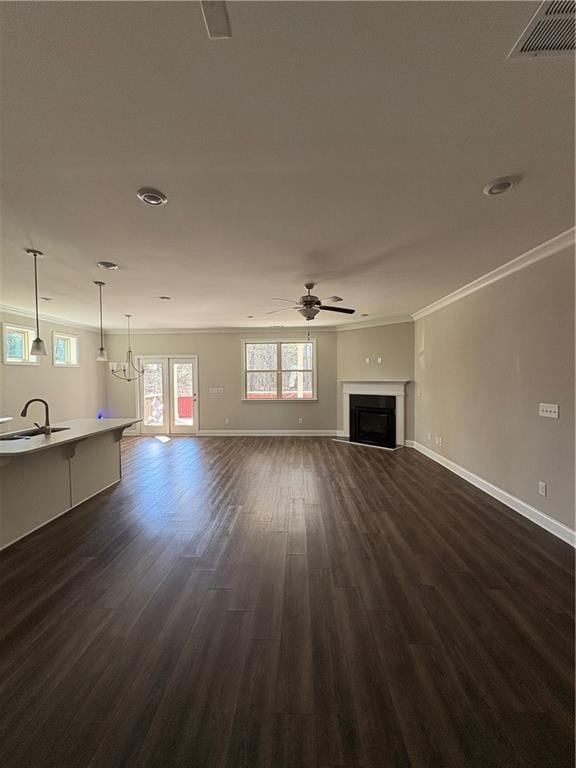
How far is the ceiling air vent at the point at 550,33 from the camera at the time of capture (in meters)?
1.07

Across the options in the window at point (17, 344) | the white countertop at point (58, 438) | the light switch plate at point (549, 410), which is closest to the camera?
the white countertop at point (58, 438)

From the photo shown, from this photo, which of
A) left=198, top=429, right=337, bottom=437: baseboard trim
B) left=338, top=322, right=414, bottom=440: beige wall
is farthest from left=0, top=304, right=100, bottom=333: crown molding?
left=338, top=322, right=414, bottom=440: beige wall

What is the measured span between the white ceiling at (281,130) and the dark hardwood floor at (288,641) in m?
2.72

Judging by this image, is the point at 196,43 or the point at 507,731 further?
the point at 507,731

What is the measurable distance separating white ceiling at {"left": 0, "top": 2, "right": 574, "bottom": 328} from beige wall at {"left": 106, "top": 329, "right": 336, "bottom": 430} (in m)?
4.94

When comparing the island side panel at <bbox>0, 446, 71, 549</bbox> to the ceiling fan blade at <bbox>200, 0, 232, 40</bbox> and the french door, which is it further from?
the french door

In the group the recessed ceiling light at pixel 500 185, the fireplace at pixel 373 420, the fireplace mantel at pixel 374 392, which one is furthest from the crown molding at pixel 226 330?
the recessed ceiling light at pixel 500 185

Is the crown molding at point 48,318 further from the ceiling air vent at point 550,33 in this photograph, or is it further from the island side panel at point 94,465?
the ceiling air vent at point 550,33

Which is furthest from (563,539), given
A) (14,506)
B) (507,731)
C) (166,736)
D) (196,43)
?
(14,506)

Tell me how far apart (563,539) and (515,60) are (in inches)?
138

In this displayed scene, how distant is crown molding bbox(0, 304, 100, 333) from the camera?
18.1ft

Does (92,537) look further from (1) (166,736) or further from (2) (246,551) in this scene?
(1) (166,736)

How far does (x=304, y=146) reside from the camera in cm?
168

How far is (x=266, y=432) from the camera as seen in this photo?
26.8 ft
